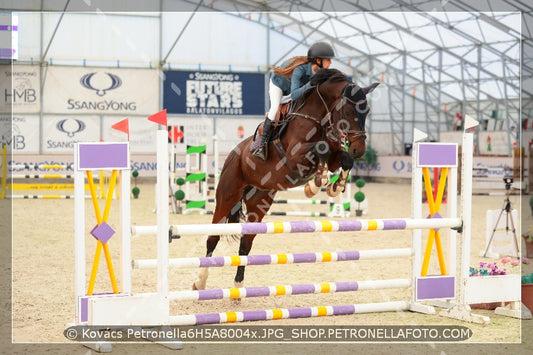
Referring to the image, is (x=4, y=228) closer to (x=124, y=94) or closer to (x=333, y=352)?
(x=333, y=352)

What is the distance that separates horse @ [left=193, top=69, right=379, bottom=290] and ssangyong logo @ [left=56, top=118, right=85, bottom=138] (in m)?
19.0

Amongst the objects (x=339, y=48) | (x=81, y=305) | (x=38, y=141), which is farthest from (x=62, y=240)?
(x=339, y=48)

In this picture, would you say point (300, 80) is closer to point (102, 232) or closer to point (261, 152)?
point (261, 152)

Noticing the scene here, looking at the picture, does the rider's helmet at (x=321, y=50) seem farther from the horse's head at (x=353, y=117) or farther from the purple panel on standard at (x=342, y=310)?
the purple panel on standard at (x=342, y=310)

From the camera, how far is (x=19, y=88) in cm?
2216

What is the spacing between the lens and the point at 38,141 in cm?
2216

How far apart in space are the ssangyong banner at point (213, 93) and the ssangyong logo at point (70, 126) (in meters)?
3.18

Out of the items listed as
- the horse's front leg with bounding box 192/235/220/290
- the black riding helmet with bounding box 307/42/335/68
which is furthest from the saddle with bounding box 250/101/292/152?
the horse's front leg with bounding box 192/235/220/290

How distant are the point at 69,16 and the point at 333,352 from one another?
2118 centimetres

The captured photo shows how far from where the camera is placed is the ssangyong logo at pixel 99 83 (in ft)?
74.8

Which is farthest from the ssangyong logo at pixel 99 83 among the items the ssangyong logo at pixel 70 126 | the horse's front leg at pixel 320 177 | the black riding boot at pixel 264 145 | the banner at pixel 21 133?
the horse's front leg at pixel 320 177

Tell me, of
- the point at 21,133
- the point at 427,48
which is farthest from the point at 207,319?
the point at 21,133

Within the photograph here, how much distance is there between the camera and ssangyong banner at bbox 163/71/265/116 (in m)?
23.5

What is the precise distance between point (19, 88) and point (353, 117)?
20623 mm
